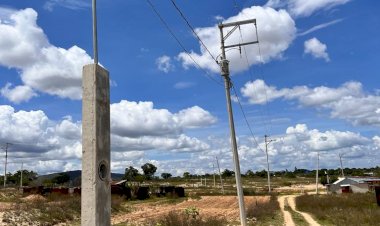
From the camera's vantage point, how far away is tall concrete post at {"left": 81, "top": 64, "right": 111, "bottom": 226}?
8.99 m

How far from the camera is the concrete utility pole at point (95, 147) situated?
899 centimetres

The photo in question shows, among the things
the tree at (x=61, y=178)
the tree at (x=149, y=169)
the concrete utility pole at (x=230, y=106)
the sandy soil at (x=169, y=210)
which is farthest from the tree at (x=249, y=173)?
the concrete utility pole at (x=230, y=106)

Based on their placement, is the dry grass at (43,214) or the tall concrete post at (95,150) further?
the dry grass at (43,214)

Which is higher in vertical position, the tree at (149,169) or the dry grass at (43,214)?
the tree at (149,169)

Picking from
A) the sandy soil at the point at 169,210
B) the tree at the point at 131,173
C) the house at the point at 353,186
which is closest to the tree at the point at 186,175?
the tree at the point at 131,173

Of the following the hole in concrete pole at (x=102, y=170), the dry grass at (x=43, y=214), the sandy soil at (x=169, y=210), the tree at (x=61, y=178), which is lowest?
the sandy soil at (x=169, y=210)

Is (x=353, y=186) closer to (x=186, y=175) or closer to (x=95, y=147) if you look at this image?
(x=95, y=147)

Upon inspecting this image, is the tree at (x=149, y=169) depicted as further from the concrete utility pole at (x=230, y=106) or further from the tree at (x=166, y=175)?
the concrete utility pole at (x=230, y=106)

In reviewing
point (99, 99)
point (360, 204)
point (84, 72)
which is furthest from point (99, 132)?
point (360, 204)

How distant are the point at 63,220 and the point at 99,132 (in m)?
24.5

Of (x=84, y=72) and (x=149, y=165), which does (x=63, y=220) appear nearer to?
(x=84, y=72)

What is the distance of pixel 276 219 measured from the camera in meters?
29.8

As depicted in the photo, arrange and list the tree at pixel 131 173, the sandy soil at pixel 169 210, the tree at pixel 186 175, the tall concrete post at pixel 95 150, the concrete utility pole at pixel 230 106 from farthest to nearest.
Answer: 1. the tree at pixel 186 175
2. the tree at pixel 131 173
3. the sandy soil at pixel 169 210
4. the concrete utility pole at pixel 230 106
5. the tall concrete post at pixel 95 150

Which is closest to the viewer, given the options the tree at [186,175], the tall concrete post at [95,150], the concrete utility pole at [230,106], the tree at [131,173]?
the tall concrete post at [95,150]
